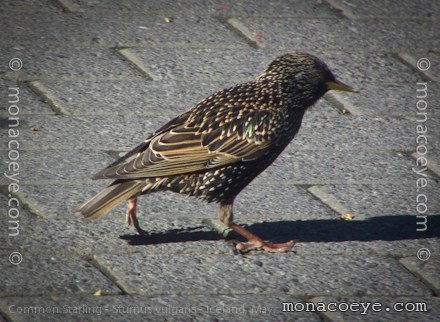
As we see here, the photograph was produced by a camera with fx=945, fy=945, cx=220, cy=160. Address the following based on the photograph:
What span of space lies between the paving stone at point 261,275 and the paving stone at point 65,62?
2.25 metres

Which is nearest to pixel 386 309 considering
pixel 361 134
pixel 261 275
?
pixel 261 275

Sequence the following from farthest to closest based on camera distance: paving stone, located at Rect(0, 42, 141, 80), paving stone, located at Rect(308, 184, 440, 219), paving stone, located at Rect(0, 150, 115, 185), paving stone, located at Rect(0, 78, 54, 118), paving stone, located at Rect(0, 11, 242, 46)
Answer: paving stone, located at Rect(0, 11, 242, 46), paving stone, located at Rect(0, 42, 141, 80), paving stone, located at Rect(0, 78, 54, 118), paving stone, located at Rect(0, 150, 115, 185), paving stone, located at Rect(308, 184, 440, 219)

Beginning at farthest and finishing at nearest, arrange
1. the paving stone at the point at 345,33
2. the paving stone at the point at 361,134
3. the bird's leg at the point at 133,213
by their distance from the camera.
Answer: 1. the paving stone at the point at 345,33
2. the paving stone at the point at 361,134
3. the bird's leg at the point at 133,213

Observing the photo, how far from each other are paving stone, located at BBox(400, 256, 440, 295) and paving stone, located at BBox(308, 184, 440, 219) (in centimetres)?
31

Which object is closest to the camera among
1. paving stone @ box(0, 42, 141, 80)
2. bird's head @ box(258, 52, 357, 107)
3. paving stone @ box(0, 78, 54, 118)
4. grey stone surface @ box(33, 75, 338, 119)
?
bird's head @ box(258, 52, 357, 107)

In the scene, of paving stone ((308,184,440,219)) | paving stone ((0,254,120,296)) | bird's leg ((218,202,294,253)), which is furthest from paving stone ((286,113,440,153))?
paving stone ((0,254,120,296))

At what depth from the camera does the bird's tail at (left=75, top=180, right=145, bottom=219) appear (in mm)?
4797

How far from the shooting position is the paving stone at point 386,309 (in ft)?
14.3

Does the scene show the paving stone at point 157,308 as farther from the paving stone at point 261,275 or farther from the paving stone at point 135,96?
the paving stone at point 135,96

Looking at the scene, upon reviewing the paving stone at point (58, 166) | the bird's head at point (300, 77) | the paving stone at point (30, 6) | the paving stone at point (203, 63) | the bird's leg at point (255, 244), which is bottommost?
the paving stone at point (30, 6)

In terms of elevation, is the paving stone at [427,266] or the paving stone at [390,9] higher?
the paving stone at [390,9]

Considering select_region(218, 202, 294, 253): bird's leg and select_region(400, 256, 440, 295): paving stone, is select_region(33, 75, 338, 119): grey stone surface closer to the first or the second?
select_region(218, 202, 294, 253): bird's leg

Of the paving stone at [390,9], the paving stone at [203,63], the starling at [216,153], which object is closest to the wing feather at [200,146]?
the starling at [216,153]

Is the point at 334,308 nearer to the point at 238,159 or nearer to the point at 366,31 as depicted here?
the point at 238,159
